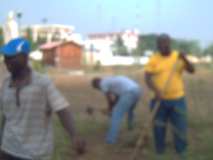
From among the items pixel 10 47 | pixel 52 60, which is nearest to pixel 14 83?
pixel 10 47

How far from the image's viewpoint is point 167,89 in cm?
586

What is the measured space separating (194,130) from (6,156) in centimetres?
446

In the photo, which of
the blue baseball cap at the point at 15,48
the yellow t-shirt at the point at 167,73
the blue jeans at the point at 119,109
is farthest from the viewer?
the blue jeans at the point at 119,109

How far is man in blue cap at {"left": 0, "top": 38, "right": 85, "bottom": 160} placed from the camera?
10.8ft

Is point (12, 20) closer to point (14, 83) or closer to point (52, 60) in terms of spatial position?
point (52, 60)

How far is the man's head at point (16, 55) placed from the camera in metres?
3.27

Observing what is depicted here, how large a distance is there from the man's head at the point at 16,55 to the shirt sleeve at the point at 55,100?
19cm

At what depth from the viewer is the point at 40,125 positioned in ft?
11.0

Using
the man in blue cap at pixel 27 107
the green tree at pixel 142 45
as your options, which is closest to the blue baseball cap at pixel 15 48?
the man in blue cap at pixel 27 107

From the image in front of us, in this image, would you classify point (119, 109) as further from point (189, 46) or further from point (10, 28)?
point (10, 28)

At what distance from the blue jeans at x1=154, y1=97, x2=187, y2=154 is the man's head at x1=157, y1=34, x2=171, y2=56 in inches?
19.3

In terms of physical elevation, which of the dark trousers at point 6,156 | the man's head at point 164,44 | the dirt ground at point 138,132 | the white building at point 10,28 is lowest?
the white building at point 10,28

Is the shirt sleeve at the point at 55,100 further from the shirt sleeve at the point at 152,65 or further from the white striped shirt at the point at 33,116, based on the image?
the shirt sleeve at the point at 152,65

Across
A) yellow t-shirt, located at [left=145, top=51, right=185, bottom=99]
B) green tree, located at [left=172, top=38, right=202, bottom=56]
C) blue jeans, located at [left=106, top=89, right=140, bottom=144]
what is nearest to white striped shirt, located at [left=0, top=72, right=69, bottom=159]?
yellow t-shirt, located at [left=145, top=51, right=185, bottom=99]
